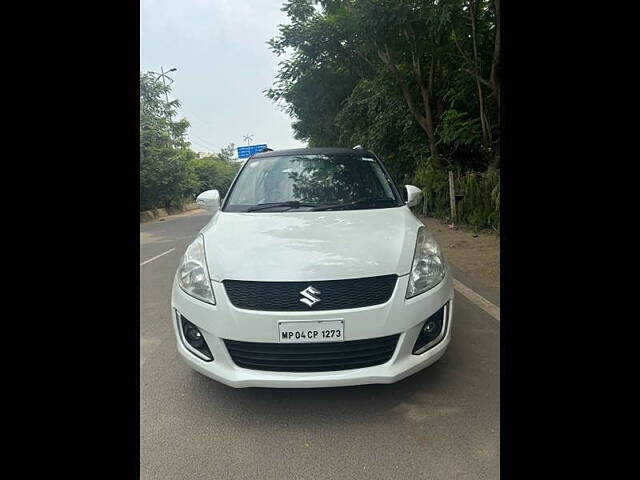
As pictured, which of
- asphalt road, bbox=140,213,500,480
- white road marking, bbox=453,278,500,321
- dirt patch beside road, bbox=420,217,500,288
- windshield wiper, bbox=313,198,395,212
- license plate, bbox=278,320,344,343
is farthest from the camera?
dirt patch beside road, bbox=420,217,500,288

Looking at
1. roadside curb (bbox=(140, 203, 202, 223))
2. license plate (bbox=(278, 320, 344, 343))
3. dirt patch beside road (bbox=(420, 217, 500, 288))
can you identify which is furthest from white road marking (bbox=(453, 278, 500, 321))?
roadside curb (bbox=(140, 203, 202, 223))

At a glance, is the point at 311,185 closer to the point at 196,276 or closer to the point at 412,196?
the point at 412,196

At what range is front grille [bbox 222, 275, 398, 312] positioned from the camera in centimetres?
196

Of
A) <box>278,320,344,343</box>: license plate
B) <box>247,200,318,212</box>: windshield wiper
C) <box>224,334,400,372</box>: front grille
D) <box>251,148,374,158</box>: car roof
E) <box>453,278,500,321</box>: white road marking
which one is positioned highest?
<box>251,148,374,158</box>: car roof

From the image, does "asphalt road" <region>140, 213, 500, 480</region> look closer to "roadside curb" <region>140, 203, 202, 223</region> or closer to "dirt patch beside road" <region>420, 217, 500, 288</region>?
"dirt patch beside road" <region>420, 217, 500, 288</region>

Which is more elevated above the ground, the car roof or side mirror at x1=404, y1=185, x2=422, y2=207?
the car roof

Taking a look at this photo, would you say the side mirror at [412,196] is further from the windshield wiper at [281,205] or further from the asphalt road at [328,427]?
the asphalt road at [328,427]

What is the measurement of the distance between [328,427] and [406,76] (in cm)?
1119

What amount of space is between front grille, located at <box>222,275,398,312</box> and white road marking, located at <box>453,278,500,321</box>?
197 centimetres

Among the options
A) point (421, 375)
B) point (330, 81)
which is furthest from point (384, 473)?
point (330, 81)

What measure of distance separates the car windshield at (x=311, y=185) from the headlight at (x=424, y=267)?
67 cm

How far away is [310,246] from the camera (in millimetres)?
2240

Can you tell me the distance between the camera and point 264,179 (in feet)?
11.1

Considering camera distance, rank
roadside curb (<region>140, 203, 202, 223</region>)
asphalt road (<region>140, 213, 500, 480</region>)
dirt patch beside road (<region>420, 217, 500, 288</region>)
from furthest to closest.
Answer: roadside curb (<region>140, 203, 202, 223</region>)
dirt patch beside road (<region>420, 217, 500, 288</region>)
asphalt road (<region>140, 213, 500, 480</region>)
